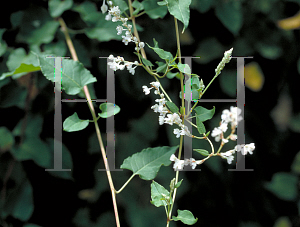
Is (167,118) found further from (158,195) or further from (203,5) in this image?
(203,5)

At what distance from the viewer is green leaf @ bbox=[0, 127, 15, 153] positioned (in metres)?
0.66

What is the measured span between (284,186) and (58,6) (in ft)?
2.60

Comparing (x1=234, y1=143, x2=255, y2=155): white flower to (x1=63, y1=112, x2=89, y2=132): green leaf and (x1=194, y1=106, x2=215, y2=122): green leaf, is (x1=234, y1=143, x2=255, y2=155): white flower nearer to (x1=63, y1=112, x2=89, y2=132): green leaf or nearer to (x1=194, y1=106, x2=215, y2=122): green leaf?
(x1=194, y1=106, x2=215, y2=122): green leaf

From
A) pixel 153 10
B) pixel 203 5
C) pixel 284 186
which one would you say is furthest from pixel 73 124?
pixel 284 186

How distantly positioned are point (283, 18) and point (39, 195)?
86 centimetres

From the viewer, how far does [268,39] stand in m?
0.69

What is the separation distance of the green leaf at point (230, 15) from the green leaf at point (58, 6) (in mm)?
391

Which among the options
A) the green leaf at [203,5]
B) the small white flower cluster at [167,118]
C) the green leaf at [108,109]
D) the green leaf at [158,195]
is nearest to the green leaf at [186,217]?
the green leaf at [158,195]

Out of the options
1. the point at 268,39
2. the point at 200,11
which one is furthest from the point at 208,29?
the point at 268,39

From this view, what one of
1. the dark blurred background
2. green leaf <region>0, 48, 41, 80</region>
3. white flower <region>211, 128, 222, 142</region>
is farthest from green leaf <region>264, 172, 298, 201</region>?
green leaf <region>0, 48, 41, 80</region>

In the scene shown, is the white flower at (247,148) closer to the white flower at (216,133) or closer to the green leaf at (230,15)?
the white flower at (216,133)

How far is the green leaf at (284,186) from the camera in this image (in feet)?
2.29

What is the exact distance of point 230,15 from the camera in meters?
0.65

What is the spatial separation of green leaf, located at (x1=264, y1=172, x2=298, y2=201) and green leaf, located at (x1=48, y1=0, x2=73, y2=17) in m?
0.73
